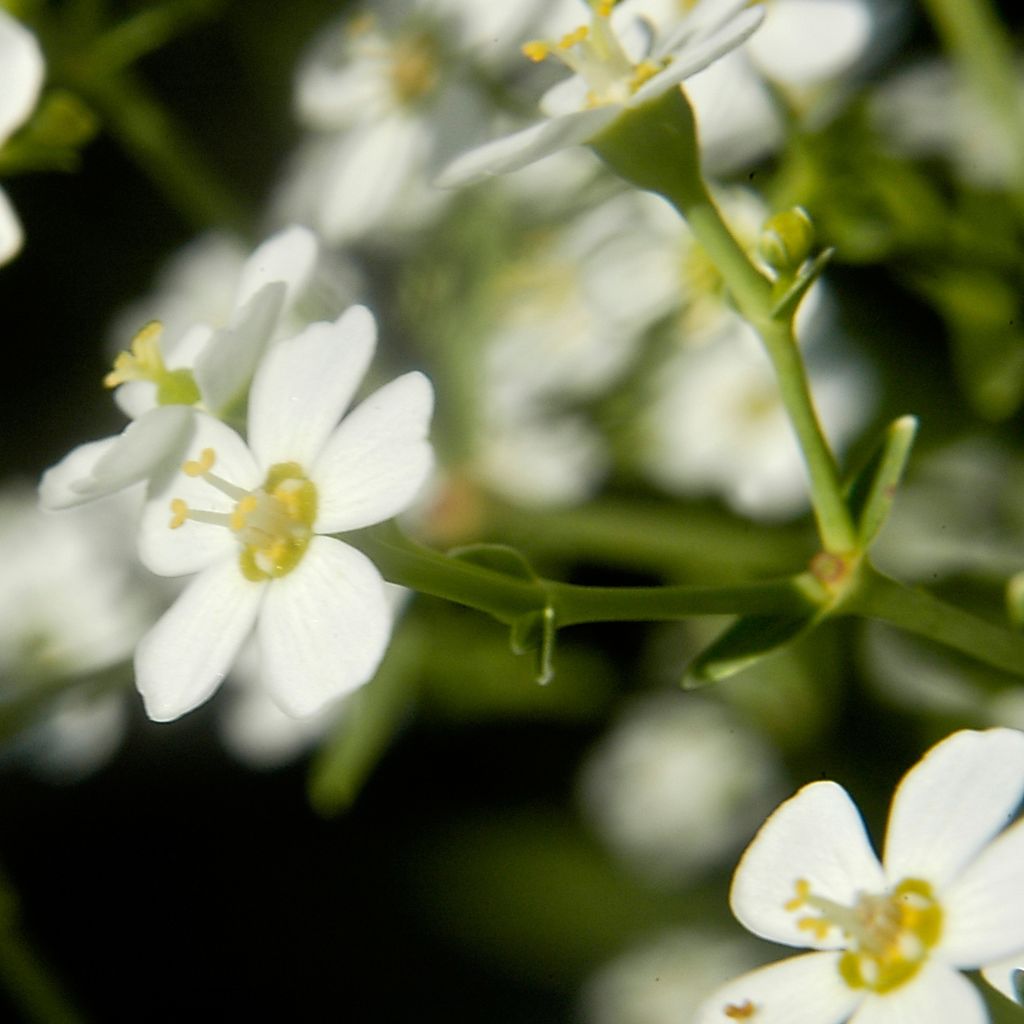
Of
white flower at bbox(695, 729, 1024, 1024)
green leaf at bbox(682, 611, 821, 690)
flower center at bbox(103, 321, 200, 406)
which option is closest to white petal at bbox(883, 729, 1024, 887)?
white flower at bbox(695, 729, 1024, 1024)

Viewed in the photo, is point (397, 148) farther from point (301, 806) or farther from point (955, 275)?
point (301, 806)

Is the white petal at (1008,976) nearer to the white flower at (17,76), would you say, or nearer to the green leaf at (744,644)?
the green leaf at (744,644)

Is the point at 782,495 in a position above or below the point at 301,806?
above

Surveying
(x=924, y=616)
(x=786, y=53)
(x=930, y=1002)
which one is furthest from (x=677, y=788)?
(x=930, y=1002)

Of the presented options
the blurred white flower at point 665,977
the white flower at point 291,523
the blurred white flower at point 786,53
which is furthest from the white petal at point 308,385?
the blurred white flower at point 665,977

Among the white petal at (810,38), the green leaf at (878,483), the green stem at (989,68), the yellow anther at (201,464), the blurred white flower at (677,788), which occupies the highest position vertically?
the yellow anther at (201,464)

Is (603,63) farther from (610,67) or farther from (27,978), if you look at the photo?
(27,978)

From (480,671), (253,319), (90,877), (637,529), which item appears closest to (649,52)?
(253,319)
